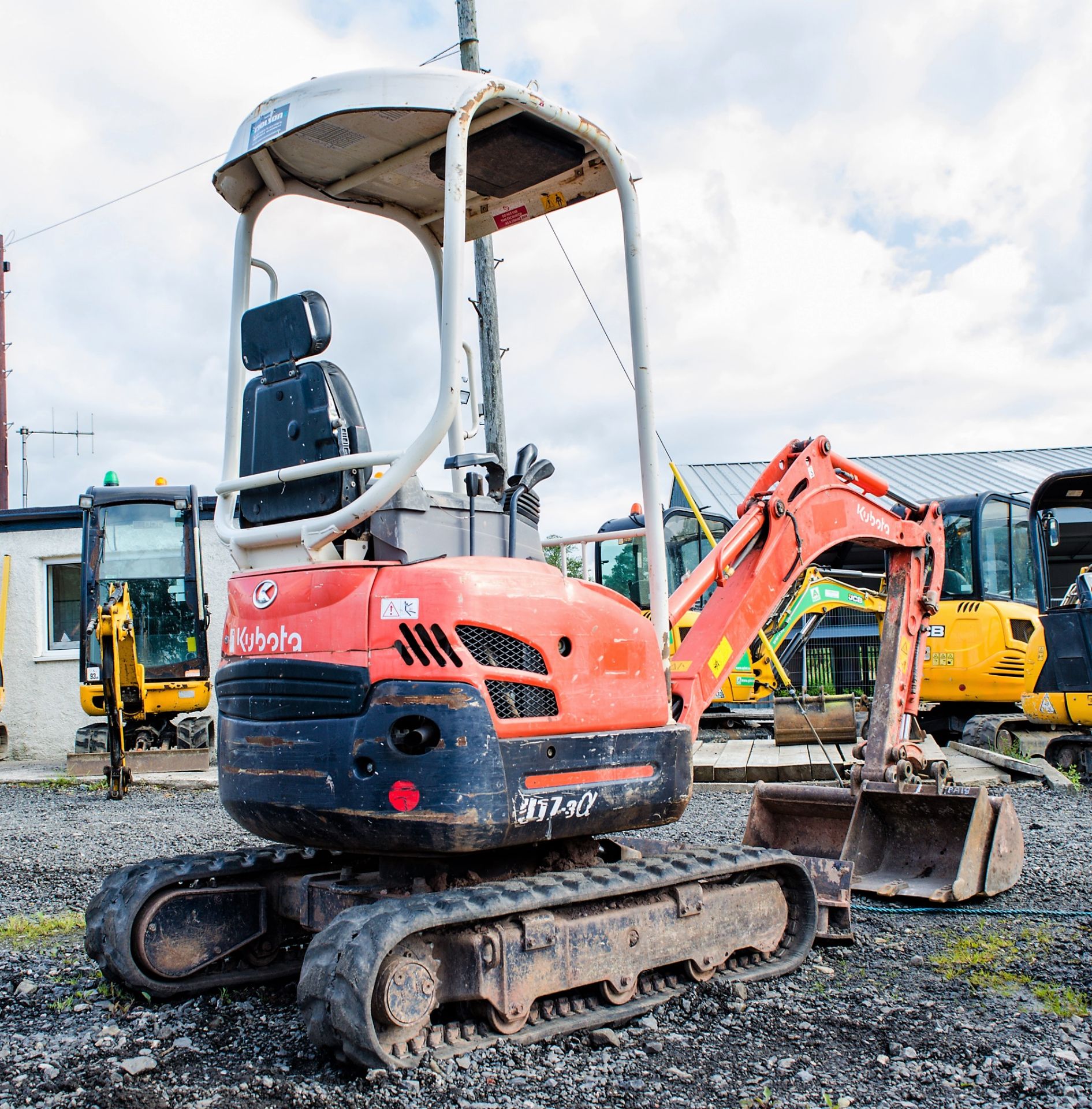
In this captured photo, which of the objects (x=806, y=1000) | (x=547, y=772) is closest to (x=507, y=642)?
(x=547, y=772)

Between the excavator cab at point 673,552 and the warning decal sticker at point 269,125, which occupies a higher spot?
the warning decal sticker at point 269,125

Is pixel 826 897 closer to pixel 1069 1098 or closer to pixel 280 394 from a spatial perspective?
pixel 1069 1098

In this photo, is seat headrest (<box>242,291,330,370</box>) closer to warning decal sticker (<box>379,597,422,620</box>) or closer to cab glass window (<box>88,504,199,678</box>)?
warning decal sticker (<box>379,597,422,620</box>)

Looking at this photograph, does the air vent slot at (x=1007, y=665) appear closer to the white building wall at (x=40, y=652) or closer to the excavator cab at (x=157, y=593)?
the excavator cab at (x=157, y=593)

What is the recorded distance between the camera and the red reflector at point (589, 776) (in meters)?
3.35

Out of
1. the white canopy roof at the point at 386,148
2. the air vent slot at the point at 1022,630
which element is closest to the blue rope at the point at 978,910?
the white canopy roof at the point at 386,148

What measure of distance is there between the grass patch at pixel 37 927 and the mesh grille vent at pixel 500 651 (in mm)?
2852

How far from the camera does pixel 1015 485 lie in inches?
957

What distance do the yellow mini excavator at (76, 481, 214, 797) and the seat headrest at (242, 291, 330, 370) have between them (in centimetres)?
908

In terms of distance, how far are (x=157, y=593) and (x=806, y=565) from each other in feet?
30.4

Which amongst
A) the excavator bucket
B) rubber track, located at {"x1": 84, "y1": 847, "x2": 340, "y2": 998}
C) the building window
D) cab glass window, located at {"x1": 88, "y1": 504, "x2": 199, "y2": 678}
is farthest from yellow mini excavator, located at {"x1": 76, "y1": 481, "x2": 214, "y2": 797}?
rubber track, located at {"x1": 84, "y1": 847, "x2": 340, "y2": 998}

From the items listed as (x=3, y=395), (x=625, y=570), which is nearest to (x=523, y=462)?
(x=625, y=570)

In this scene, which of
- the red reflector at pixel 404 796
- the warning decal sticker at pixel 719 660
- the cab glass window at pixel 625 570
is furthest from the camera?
the cab glass window at pixel 625 570

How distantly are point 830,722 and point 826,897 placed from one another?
6366 millimetres
